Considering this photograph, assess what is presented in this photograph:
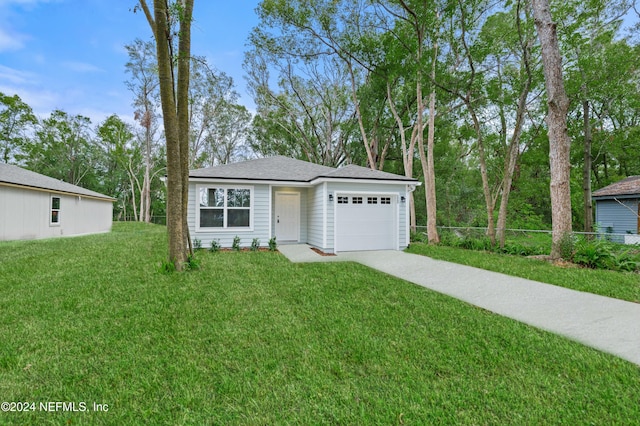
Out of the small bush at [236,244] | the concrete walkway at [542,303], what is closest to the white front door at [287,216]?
the small bush at [236,244]

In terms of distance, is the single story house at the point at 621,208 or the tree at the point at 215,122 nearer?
the single story house at the point at 621,208

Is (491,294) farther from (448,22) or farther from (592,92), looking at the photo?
(592,92)

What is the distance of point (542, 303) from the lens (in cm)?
417

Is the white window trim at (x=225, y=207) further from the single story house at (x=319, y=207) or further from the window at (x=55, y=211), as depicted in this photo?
the window at (x=55, y=211)

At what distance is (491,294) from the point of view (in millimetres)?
4656

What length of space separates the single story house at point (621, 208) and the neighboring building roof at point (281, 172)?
11497mm

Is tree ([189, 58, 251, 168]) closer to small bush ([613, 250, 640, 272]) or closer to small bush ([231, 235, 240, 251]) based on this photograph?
small bush ([231, 235, 240, 251])

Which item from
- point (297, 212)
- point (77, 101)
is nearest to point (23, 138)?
point (77, 101)

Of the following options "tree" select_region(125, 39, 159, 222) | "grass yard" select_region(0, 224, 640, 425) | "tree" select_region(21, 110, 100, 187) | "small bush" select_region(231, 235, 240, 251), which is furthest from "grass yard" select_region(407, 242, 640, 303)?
"tree" select_region(21, 110, 100, 187)

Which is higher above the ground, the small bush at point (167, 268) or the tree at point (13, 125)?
the tree at point (13, 125)

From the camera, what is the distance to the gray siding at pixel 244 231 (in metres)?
9.34

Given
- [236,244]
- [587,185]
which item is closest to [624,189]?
[587,185]

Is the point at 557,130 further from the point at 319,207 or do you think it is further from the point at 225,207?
the point at 225,207

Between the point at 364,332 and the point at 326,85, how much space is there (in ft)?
64.9
